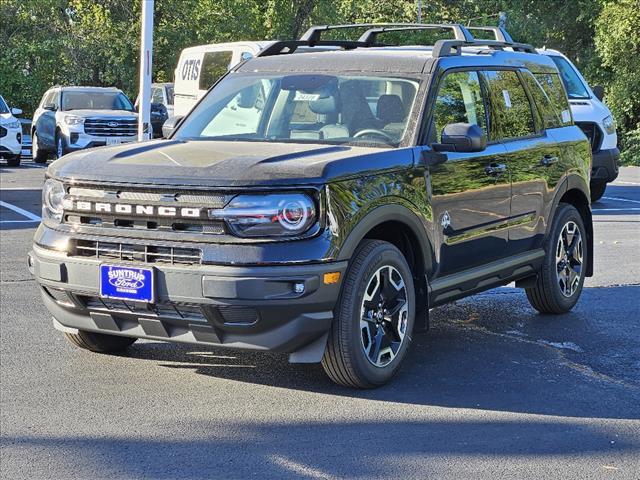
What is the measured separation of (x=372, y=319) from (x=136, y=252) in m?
1.29

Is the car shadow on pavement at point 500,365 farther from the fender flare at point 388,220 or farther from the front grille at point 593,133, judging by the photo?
the front grille at point 593,133

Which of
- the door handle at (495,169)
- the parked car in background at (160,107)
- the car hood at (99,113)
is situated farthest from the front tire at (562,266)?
the car hood at (99,113)

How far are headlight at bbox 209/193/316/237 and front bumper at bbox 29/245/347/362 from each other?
187 millimetres

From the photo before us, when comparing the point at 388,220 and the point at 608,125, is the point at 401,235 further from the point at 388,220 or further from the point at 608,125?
the point at 608,125

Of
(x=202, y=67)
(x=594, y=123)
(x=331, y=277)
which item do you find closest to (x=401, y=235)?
(x=331, y=277)

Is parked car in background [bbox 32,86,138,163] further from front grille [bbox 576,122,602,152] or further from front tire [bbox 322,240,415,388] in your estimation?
front tire [bbox 322,240,415,388]

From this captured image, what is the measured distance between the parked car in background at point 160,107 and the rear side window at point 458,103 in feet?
47.1

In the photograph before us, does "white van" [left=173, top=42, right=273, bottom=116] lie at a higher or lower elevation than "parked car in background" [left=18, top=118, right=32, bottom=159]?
higher

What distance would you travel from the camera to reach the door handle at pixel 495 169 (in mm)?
6961

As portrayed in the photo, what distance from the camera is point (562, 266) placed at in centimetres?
816

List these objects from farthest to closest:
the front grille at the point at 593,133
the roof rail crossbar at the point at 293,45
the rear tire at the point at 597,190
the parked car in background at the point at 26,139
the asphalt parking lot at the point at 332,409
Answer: the parked car in background at the point at 26,139, the rear tire at the point at 597,190, the front grille at the point at 593,133, the roof rail crossbar at the point at 293,45, the asphalt parking lot at the point at 332,409

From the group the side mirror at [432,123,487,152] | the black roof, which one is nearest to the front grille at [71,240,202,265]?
the side mirror at [432,123,487,152]

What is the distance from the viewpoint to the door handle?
696 centimetres

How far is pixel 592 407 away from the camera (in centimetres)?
573
